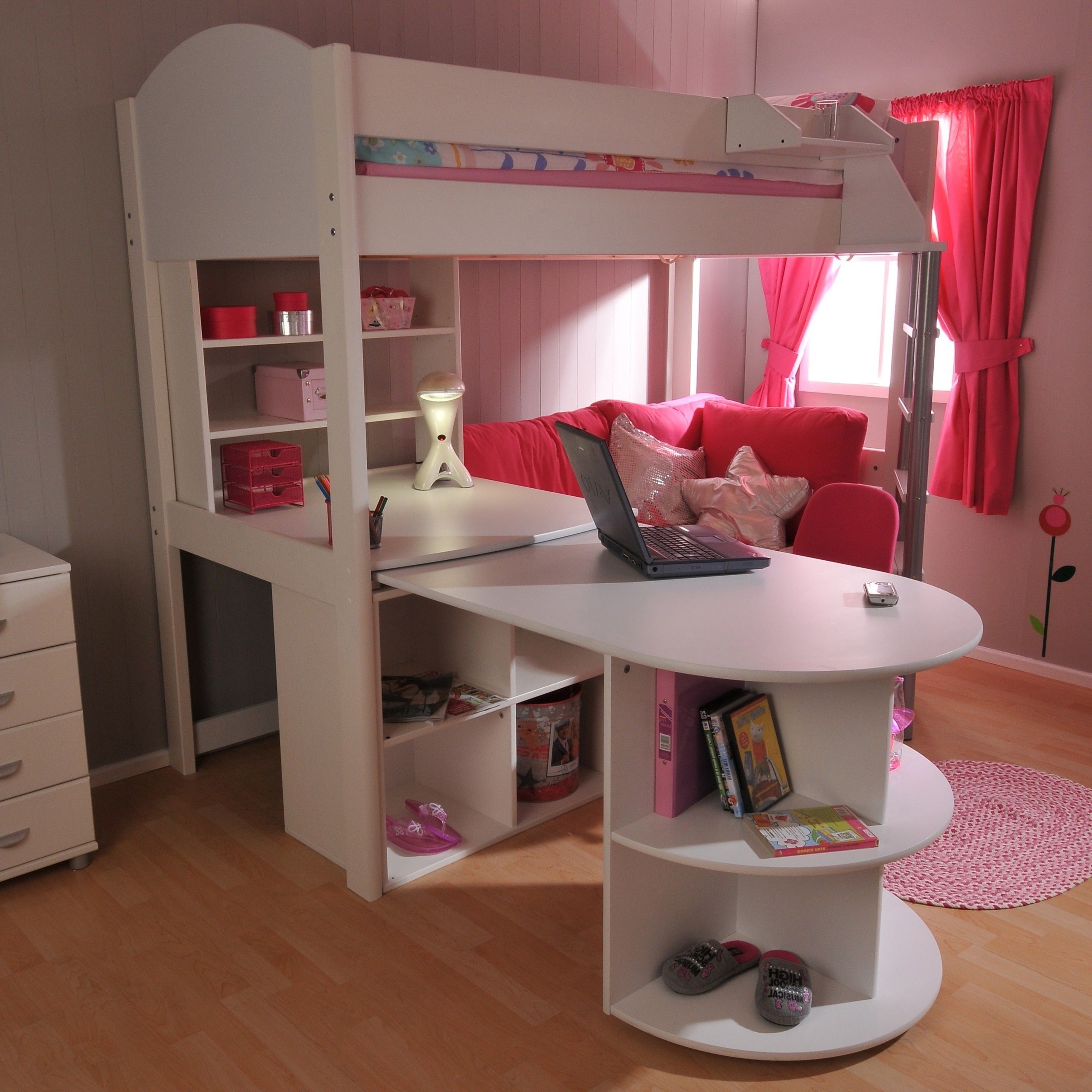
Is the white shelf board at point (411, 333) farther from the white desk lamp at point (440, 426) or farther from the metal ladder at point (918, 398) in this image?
the metal ladder at point (918, 398)

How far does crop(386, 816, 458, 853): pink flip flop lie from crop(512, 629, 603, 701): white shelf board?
394 millimetres

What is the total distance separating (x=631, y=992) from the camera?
204 cm

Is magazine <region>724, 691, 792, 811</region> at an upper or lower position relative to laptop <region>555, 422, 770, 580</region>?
lower

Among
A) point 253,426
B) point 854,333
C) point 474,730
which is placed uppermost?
point 854,333

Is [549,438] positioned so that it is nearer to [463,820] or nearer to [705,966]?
[463,820]

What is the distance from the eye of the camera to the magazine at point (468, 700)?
102 inches

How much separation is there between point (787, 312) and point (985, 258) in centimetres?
86

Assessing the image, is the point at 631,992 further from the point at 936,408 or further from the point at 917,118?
the point at 917,118

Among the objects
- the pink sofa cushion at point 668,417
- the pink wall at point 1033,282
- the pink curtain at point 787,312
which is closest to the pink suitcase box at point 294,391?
the pink sofa cushion at point 668,417

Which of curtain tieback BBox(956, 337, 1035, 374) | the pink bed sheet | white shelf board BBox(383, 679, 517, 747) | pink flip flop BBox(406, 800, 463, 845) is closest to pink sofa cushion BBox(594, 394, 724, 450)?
curtain tieback BBox(956, 337, 1035, 374)

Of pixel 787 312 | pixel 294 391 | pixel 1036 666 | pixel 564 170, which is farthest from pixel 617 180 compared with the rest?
pixel 1036 666

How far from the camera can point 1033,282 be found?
366 cm

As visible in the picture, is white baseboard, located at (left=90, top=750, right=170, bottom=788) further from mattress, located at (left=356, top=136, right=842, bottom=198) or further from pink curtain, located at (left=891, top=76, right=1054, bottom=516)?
pink curtain, located at (left=891, top=76, right=1054, bottom=516)

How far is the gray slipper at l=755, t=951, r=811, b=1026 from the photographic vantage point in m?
1.96
